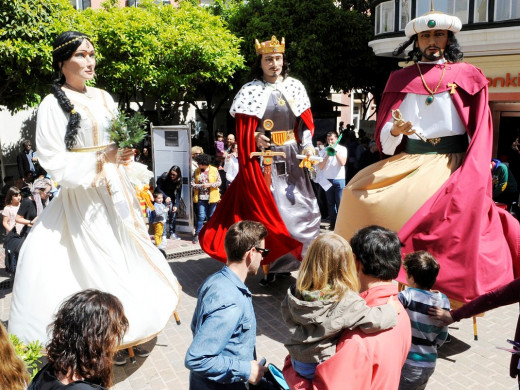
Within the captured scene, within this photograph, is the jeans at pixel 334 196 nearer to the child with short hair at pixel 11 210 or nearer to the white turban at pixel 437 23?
the white turban at pixel 437 23

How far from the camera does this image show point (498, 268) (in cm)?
362

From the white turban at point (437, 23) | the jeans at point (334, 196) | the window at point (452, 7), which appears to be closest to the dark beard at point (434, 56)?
the white turban at point (437, 23)

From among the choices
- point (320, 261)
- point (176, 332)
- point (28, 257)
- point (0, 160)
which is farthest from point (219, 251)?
point (0, 160)

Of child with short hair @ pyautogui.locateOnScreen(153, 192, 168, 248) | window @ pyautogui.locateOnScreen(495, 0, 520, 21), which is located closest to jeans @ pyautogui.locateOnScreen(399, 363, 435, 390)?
child with short hair @ pyautogui.locateOnScreen(153, 192, 168, 248)

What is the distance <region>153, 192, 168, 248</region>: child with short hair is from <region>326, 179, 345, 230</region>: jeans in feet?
9.19

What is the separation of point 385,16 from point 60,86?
9986 millimetres

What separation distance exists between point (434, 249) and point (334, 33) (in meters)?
13.5

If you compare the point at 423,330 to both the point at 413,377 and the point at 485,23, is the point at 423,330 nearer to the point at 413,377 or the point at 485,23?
the point at 413,377

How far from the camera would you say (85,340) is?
5.74 ft

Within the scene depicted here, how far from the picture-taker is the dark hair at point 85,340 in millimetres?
1740

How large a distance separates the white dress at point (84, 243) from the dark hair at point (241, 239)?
1.59 metres

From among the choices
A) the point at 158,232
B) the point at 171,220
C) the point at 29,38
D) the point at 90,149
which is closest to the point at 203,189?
the point at 171,220

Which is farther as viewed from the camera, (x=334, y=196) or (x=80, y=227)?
(x=334, y=196)

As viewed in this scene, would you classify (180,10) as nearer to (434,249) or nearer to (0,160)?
(0,160)
